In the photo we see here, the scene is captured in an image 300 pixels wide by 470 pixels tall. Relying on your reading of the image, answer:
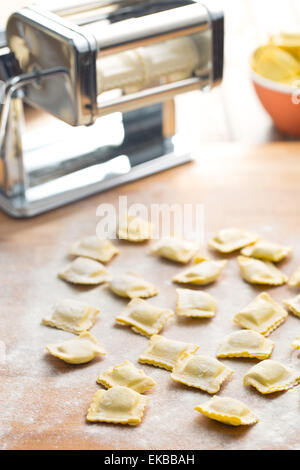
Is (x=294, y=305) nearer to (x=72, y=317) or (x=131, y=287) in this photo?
(x=131, y=287)

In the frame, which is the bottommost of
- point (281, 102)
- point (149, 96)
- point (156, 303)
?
point (156, 303)

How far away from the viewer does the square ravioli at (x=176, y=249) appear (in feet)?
4.83

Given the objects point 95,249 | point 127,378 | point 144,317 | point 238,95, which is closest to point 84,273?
point 95,249

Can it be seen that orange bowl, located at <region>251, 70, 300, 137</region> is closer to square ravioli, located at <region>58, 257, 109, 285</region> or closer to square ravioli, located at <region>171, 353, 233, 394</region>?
square ravioli, located at <region>58, 257, 109, 285</region>

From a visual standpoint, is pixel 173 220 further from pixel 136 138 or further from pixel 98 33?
pixel 98 33

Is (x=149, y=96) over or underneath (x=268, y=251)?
over

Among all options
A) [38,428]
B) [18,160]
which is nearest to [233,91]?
[18,160]

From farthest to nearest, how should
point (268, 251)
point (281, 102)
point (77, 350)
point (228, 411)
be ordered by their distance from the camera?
point (281, 102), point (268, 251), point (77, 350), point (228, 411)

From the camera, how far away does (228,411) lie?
1.09m

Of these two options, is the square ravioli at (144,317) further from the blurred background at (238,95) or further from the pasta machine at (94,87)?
the blurred background at (238,95)

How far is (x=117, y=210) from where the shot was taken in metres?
1.64

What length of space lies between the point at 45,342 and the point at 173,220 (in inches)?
18.6

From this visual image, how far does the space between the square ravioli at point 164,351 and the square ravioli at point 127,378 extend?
35 millimetres

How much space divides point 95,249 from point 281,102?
26.4 inches
